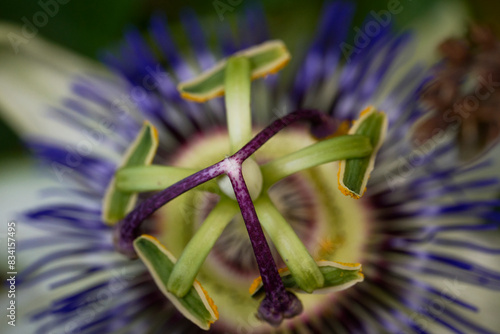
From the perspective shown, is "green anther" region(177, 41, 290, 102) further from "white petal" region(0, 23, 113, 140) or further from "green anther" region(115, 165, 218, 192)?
"white petal" region(0, 23, 113, 140)

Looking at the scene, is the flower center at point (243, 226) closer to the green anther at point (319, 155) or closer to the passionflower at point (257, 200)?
the passionflower at point (257, 200)

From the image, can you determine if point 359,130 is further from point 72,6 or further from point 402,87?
point 72,6

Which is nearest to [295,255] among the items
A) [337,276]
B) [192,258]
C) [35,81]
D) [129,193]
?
[337,276]

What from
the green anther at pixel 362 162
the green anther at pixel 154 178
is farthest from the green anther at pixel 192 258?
the green anther at pixel 362 162

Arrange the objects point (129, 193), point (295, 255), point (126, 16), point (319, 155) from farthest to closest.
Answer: point (126, 16) < point (129, 193) < point (319, 155) < point (295, 255)

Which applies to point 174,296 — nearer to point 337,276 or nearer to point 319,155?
point 337,276

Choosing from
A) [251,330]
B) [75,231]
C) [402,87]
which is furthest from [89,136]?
[402,87]
